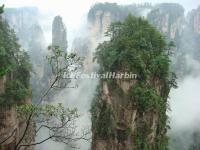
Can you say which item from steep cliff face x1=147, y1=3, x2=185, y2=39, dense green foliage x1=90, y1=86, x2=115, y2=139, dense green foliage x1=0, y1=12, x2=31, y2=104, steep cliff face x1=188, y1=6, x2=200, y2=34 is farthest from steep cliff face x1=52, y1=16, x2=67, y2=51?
dense green foliage x1=90, y1=86, x2=115, y2=139

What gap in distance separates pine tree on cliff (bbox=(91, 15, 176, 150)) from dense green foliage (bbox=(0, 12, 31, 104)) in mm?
4970

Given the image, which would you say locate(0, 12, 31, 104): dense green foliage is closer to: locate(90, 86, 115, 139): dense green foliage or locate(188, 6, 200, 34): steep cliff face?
locate(90, 86, 115, 139): dense green foliage

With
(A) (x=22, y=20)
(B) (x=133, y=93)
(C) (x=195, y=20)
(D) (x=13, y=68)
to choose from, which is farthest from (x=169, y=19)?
(D) (x=13, y=68)

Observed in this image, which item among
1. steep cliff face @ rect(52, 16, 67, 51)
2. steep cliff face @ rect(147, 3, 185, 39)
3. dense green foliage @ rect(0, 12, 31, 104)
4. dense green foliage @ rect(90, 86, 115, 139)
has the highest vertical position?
steep cliff face @ rect(147, 3, 185, 39)

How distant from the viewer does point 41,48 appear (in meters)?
73.3

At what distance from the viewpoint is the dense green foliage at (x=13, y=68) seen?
78.5 feet

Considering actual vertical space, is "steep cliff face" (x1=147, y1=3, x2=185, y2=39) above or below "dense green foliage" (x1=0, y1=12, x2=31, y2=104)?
above

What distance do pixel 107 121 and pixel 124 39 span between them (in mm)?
5316

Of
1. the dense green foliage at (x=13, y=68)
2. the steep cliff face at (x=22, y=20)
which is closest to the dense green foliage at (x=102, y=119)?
the dense green foliage at (x=13, y=68)

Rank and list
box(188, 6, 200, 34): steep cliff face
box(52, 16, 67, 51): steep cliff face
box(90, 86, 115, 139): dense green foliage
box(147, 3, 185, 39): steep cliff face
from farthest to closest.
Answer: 1. box(188, 6, 200, 34): steep cliff face
2. box(147, 3, 185, 39): steep cliff face
3. box(52, 16, 67, 51): steep cliff face
4. box(90, 86, 115, 139): dense green foliage

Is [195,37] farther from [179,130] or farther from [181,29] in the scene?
[179,130]

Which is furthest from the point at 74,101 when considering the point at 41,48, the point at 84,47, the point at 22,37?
the point at 22,37

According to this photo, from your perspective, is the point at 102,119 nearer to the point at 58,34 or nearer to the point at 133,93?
the point at 133,93

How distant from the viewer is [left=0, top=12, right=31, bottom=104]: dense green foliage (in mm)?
23922
